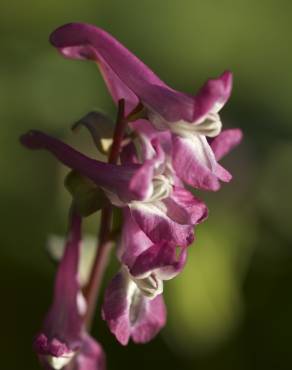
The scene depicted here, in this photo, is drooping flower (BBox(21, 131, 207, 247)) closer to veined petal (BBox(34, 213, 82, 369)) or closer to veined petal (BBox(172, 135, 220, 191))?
veined petal (BBox(172, 135, 220, 191))

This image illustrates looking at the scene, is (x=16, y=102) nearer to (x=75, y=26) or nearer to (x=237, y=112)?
(x=237, y=112)

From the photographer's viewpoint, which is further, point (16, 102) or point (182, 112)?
point (16, 102)

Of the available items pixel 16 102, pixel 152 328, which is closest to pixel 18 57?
pixel 16 102

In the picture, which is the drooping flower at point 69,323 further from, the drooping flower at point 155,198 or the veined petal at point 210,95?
the veined petal at point 210,95

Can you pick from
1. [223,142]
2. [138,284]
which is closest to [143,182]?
[138,284]

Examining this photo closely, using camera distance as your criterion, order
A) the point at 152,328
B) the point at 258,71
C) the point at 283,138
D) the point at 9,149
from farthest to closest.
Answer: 1. the point at 258,71
2. the point at 283,138
3. the point at 9,149
4. the point at 152,328

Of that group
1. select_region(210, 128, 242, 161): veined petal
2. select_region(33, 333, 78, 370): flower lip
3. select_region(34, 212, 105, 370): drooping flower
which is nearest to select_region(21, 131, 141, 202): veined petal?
select_region(34, 212, 105, 370): drooping flower
